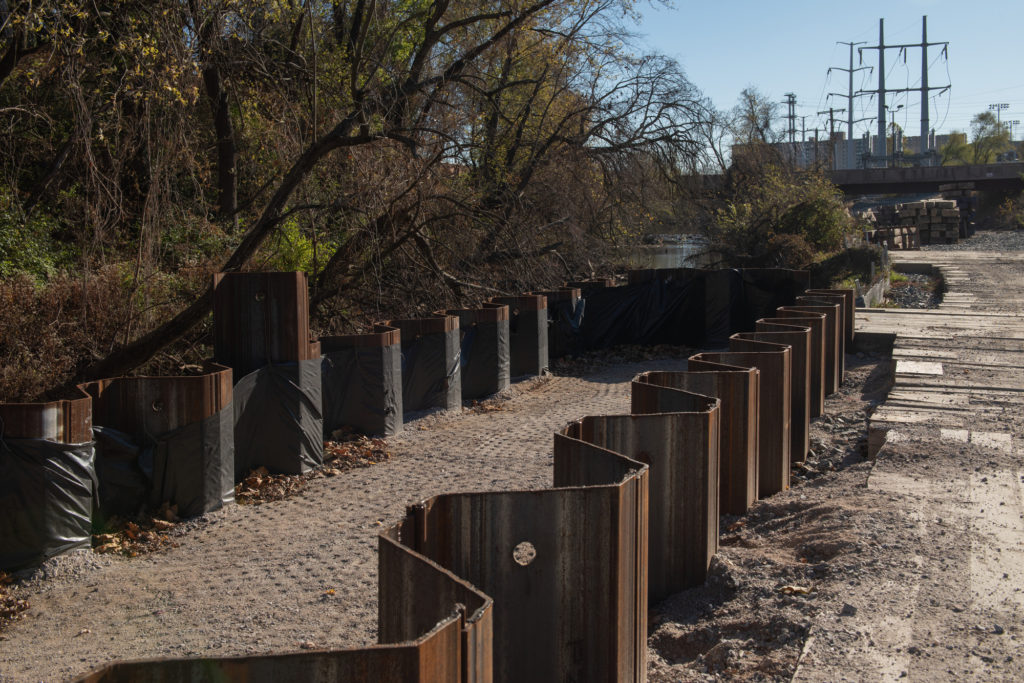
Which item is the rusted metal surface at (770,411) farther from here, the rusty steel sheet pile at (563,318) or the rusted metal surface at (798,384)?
the rusty steel sheet pile at (563,318)

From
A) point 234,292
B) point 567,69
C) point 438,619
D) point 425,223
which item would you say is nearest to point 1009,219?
point 567,69

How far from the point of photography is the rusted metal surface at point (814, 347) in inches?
387

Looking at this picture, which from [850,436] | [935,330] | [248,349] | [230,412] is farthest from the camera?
[935,330]

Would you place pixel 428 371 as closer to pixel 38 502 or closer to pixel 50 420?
pixel 50 420

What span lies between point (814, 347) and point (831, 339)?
125 centimetres

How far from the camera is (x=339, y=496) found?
7.67m

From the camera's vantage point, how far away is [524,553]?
11.9ft

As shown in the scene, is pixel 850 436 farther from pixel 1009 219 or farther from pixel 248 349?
pixel 1009 219

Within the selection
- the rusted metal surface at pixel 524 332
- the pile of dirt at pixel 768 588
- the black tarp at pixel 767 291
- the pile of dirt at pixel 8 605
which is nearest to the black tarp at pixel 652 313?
the black tarp at pixel 767 291

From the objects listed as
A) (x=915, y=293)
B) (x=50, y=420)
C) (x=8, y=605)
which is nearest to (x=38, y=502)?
(x=50, y=420)

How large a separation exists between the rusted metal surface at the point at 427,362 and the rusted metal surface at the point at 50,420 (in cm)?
461

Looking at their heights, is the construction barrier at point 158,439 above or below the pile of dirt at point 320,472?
above

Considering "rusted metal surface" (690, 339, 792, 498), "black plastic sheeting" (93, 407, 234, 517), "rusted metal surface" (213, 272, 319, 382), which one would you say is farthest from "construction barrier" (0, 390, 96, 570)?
"rusted metal surface" (690, 339, 792, 498)

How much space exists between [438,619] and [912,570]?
9.70 ft
